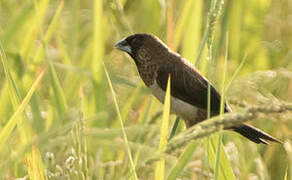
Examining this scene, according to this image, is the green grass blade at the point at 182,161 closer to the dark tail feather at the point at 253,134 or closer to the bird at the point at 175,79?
the dark tail feather at the point at 253,134

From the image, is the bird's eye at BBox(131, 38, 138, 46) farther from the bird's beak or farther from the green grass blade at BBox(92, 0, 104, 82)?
the green grass blade at BBox(92, 0, 104, 82)

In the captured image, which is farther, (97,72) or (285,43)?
(285,43)

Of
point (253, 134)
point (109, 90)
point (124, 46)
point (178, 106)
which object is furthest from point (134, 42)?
point (253, 134)

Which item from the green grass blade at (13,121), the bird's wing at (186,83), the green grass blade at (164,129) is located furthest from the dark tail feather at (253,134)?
the green grass blade at (13,121)

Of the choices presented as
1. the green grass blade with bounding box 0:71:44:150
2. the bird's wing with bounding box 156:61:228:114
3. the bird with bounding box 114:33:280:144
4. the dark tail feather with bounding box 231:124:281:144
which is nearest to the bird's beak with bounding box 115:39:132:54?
the bird with bounding box 114:33:280:144

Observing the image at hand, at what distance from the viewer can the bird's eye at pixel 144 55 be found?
120 inches

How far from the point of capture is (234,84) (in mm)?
2133

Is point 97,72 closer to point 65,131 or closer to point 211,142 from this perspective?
point 211,142

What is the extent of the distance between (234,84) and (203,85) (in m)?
0.72

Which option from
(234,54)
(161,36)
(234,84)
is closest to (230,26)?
(234,54)

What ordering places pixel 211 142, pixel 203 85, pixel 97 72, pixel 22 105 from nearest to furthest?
pixel 22 105, pixel 211 142, pixel 203 85, pixel 97 72

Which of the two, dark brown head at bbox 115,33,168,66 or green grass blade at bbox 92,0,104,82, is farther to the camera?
dark brown head at bbox 115,33,168,66

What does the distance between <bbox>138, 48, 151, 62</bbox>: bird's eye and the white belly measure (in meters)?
0.22

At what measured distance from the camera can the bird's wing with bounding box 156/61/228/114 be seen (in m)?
2.85
